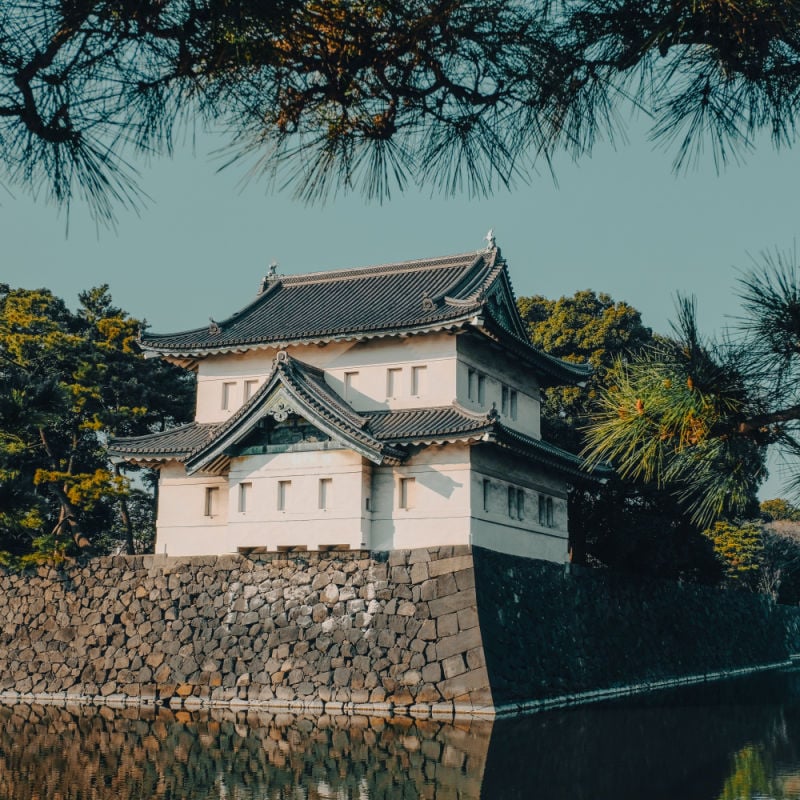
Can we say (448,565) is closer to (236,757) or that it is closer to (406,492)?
(406,492)

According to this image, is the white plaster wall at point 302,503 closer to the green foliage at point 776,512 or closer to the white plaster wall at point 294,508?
the white plaster wall at point 294,508

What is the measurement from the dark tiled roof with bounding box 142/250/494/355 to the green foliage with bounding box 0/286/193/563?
435 cm

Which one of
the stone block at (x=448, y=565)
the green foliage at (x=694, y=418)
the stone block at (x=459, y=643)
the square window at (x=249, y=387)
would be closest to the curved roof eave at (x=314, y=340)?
the square window at (x=249, y=387)

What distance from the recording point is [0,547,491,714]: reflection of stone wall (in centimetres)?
1781

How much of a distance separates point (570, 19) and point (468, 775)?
8.52m

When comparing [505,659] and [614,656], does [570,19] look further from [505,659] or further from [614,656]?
[614,656]

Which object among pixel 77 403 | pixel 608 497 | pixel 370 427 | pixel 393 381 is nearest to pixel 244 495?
pixel 370 427

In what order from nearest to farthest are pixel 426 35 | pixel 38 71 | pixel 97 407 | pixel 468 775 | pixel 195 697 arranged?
pixel 38 71 → pixel 426 35 → pixel 468 775 → pixel 195 697 → pixel 97 407

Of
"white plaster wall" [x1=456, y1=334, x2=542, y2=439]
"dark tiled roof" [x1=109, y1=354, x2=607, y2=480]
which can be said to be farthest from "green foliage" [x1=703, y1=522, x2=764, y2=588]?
"dark tiled roof" [x1=109, y1=354, x2=607, y2=480]

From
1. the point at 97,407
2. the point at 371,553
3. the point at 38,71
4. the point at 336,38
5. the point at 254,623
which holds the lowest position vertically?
the point at 254,623

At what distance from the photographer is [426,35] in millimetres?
4125

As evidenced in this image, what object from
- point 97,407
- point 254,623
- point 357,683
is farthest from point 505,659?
point 97,407

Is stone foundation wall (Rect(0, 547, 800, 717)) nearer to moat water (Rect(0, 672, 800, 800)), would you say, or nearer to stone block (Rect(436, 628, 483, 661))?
stone block (Rect(436, 628, 483, 661))

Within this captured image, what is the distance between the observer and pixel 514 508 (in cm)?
2073
